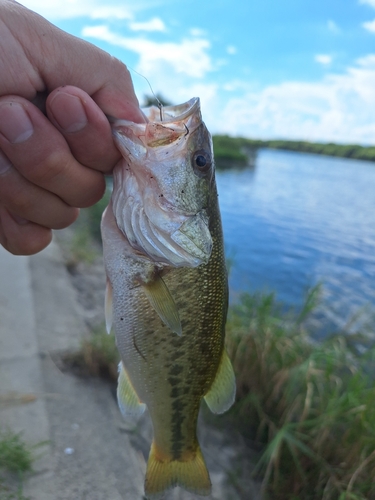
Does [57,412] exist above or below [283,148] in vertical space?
above

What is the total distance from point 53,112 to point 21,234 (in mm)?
899

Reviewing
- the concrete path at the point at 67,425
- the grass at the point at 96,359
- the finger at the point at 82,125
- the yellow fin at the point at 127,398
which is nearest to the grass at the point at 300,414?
the concrete path at the point at 67,425

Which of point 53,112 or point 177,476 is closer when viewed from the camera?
point 53,112

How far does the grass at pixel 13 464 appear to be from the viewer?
2.51m

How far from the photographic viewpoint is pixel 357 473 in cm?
284

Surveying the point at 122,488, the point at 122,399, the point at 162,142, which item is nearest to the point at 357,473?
the point at 122,488

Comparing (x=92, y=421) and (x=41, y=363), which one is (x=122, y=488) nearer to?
(x=92, y=421)

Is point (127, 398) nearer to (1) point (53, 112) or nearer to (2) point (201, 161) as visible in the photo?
(2) point (201, 161)

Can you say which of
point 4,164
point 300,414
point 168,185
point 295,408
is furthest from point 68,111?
point 300,414

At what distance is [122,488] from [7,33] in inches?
115

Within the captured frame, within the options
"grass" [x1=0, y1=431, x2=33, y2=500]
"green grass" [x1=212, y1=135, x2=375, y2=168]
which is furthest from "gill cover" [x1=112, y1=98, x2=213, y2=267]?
"green grass" [x1=212, y1=135, x2=375, y2=168]

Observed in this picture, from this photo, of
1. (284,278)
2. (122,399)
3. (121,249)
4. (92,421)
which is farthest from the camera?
(284,278)

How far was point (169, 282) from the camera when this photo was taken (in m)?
1.77

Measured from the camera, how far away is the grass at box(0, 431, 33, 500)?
2.51 m
